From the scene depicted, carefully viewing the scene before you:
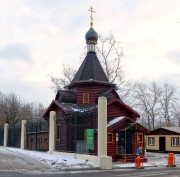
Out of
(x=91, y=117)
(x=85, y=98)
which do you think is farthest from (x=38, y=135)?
(x=91, y=117)

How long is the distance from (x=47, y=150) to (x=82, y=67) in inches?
349

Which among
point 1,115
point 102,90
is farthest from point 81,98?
point 1,115

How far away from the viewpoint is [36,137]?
1347 inches

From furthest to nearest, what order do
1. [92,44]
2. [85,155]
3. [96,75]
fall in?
1. [92,44]
2. [96,75]
3. [85,155]

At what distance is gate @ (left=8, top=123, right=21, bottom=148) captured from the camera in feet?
129

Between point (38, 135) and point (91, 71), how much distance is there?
7922 millimetres

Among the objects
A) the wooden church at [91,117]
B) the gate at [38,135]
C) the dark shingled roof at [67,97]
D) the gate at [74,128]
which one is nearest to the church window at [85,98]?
the wooden church at [91,117]

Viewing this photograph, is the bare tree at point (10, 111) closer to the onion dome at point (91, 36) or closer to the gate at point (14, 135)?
the gate at point (14, 135)

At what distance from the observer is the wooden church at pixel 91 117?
28083 mm

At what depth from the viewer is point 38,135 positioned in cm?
3403

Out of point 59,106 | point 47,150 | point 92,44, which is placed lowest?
point 47,150

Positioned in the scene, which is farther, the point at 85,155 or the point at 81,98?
the point at 81,98

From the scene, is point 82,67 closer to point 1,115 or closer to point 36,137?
point 36,137

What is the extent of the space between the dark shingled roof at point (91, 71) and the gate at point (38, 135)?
17.2ft
